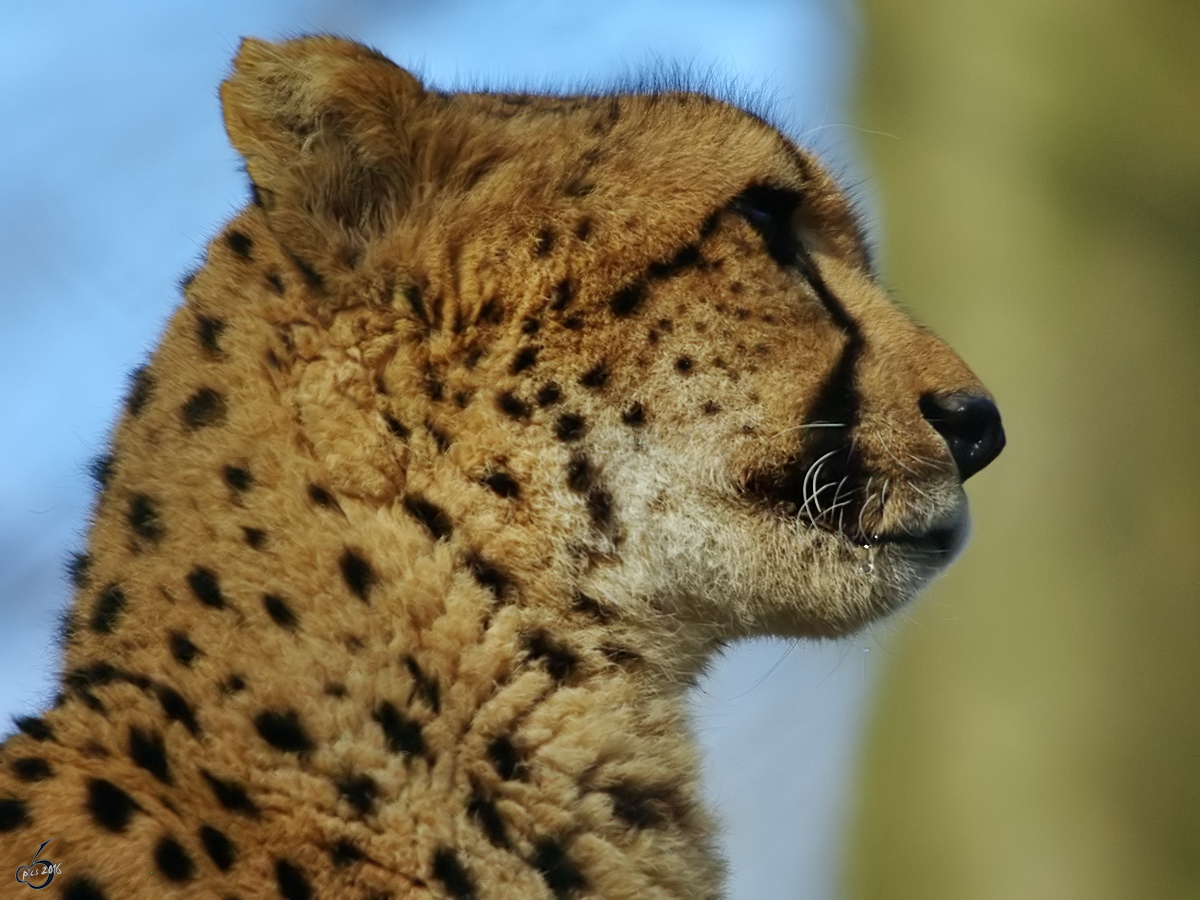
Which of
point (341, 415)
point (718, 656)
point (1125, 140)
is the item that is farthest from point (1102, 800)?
point (341, 415)

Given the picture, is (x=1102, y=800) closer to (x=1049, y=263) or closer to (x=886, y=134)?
(x=1049, y=263)

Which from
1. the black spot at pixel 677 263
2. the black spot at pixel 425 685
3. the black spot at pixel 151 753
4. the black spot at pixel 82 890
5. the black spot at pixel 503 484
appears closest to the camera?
the black spot at pixel 82 890

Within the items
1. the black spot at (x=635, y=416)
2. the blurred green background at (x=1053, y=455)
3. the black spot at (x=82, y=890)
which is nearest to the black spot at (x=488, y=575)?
the black spot at (x=635, y=416)

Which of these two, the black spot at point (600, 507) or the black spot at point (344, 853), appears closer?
the black spot at point (344, 853)

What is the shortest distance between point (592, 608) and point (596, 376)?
241 mm

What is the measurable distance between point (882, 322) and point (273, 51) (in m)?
0.74

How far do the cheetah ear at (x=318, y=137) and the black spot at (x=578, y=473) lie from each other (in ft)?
1.01

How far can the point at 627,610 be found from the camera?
133 cm

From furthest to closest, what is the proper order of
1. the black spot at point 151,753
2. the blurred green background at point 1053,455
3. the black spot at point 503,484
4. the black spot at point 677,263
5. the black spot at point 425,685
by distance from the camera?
the blurred green background at point 1053,455 → the black spot at point 677,263 → the black spot at point 503,484 → the black spot at point 425,685 → the black spot at point 151,753

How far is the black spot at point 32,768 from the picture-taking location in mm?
1042

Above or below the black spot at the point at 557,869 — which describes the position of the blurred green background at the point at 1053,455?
above

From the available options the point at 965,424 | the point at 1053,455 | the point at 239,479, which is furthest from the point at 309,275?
the point at 1053,455

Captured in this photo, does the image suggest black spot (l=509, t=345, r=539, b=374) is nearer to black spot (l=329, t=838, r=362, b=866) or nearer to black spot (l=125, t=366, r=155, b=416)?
black spot (l=125, t=366, r=155, b=416)

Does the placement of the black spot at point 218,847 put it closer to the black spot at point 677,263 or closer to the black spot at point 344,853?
the black spot at point 344,853
